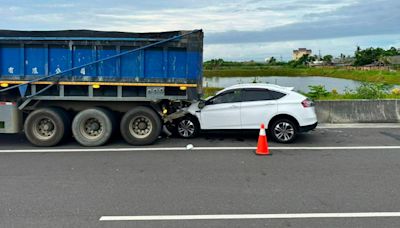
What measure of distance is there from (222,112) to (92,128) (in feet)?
10.6

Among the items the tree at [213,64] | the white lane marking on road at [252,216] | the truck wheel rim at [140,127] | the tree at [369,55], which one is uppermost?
the tree at [369,55]

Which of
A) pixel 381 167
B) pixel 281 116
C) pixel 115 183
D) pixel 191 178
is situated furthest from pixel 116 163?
pixel 381 167

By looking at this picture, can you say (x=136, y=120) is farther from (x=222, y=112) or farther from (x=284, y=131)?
(x=284, y=131)

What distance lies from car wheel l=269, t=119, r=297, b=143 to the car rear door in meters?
0.26

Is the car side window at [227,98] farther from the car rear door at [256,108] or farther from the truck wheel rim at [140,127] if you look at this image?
the truck wheel rim at [140,127]

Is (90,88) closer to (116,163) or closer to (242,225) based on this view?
(116,163)

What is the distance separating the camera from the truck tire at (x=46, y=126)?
8.60 m

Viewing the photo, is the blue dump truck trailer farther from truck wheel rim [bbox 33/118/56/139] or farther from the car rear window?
the car rear window

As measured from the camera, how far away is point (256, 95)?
9.44 metres

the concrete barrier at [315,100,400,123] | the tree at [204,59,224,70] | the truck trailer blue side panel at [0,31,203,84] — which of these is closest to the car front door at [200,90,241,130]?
the truck trailer blue side panel at [0,31,203,84]

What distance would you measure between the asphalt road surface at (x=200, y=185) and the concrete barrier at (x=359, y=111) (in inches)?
131

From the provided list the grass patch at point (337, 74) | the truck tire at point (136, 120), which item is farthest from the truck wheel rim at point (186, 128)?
the grass patch at point (337, 74)

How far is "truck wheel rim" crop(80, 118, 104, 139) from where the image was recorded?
8836 mm

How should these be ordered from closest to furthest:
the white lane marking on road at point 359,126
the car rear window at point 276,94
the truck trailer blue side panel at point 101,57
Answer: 1. the truck trailer blue side panel at point 101,57
2. the car rear window at point 276,94
3. the white lane marking on road at point 359,126
